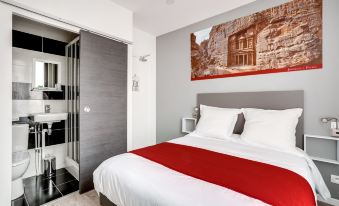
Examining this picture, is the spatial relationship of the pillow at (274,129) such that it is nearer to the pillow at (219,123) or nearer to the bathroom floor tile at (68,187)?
the pillow at (219,123)

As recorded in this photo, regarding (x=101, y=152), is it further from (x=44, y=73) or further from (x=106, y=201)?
(x=44, y=73)

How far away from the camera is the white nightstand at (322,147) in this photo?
1.92 metres

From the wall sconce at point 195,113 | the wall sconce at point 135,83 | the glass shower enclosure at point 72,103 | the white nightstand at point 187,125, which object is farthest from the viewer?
the wall sconce at point 135,83

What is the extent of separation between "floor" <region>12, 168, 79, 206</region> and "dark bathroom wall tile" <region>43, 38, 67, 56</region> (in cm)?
201

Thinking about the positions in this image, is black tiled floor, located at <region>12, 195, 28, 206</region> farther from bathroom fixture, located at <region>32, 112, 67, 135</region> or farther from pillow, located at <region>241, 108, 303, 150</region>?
pillow, located at <region>241, 108, 303, 150</region>

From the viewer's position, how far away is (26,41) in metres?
2.59

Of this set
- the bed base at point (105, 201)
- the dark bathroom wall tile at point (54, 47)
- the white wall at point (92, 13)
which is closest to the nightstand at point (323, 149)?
the bed base at point (105, 201)

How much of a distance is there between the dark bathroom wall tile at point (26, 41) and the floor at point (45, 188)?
6.58 feet

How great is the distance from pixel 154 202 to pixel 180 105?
A: 2.42 metres

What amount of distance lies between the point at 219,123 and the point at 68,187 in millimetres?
2246

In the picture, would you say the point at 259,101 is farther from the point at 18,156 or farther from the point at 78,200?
the point at 18,156

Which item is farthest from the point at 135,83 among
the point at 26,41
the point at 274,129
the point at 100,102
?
the point at 274,129

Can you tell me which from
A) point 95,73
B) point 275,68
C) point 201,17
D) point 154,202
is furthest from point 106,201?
point 201,17

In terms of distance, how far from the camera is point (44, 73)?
2.81 m
